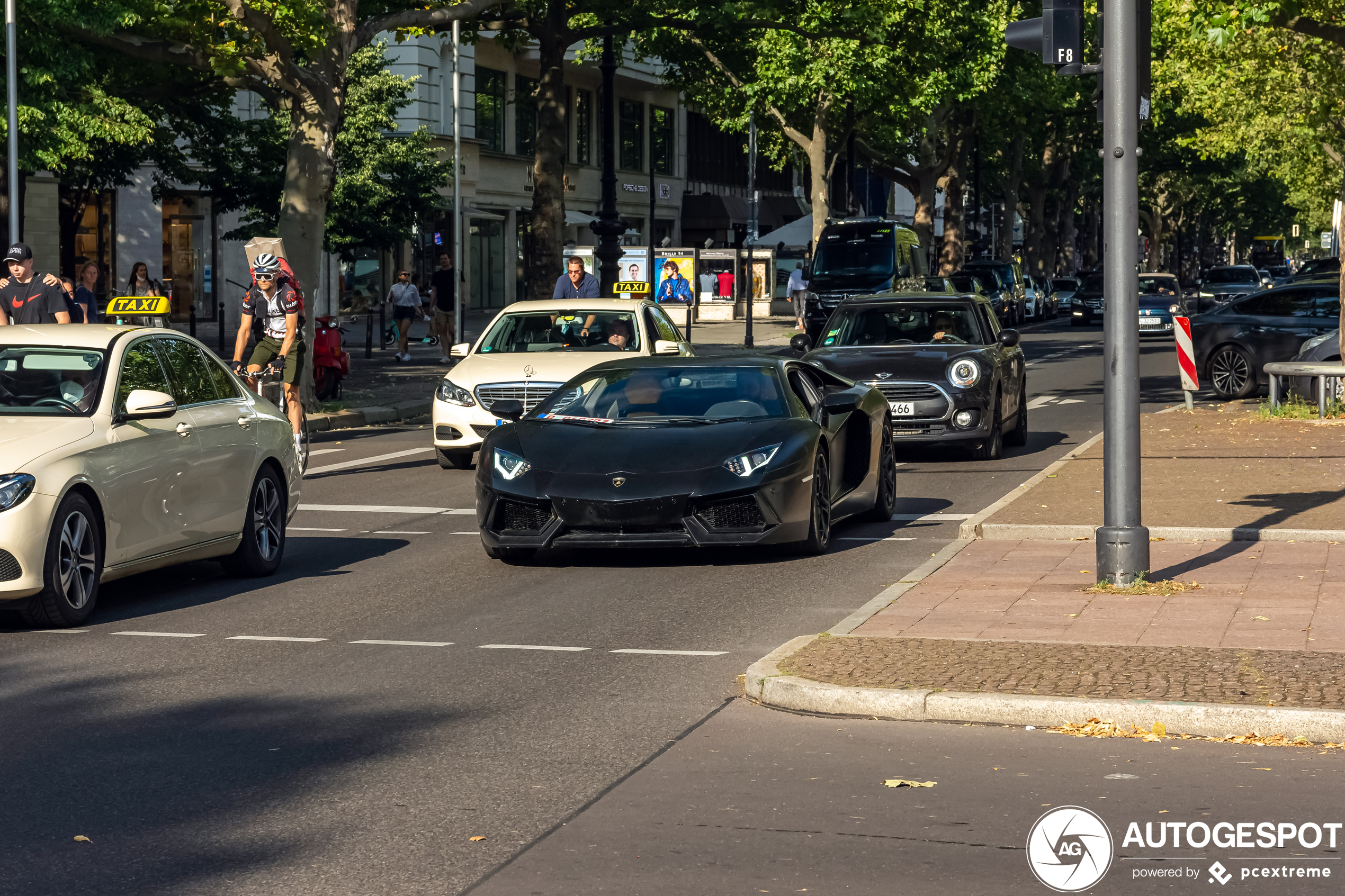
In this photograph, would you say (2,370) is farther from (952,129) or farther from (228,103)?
(952,129)

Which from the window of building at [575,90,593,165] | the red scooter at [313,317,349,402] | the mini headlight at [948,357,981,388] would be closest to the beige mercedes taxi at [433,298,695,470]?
the mini headlight at [948,357,981,388]

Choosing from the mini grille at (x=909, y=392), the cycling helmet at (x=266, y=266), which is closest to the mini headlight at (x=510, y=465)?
the cycling helmet at (x=266, y=266)

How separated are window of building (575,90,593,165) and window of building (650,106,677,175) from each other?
446 cm

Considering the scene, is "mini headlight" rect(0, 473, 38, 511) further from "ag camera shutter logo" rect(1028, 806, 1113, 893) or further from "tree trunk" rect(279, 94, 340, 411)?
"tree trunk" rect(279, 94, 340, 411)

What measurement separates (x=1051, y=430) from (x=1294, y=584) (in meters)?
11.4

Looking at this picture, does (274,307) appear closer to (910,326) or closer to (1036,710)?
(910,326)

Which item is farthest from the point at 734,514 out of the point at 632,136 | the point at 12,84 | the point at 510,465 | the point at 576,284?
the point at 632,136

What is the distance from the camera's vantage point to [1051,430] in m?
20.9

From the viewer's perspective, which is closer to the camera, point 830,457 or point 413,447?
point 830,457

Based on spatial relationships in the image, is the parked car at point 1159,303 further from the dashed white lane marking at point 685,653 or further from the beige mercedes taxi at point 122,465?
the dashed white lane marking at point 685,653

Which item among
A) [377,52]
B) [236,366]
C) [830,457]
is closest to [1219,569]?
[830,457]

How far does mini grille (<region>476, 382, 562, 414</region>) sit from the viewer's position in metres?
16.7

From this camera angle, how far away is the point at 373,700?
739 cm

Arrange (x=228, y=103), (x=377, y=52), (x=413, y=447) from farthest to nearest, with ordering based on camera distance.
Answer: (x=377, y=52) < (x=228, y=103) < (x=413, y=447)
